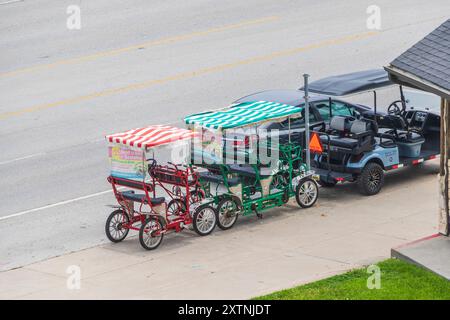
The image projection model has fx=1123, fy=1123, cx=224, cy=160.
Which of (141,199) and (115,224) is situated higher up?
(141,199)

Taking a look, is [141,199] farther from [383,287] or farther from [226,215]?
→ [383,287]

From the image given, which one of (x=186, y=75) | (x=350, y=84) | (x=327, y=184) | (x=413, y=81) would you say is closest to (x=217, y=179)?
(x=327, y=184)

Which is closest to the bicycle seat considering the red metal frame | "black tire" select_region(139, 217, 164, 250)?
the red metal frame

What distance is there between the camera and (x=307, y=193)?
67.1ft

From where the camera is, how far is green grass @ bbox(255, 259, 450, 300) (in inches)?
607

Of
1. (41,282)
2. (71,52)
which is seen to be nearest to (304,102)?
(41,282)

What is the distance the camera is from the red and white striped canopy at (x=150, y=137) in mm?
18344

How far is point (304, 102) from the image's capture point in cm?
2220

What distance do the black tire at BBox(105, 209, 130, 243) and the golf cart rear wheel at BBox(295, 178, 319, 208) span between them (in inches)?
132

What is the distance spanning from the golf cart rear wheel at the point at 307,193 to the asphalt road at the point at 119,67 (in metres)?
3.55

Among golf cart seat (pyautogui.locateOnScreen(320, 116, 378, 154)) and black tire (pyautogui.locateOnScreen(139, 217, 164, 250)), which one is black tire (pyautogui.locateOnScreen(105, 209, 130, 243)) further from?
golf cart seat (pyautogui.locateOnScreen(320, 116, 378, 154))

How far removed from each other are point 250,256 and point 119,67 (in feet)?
39.4

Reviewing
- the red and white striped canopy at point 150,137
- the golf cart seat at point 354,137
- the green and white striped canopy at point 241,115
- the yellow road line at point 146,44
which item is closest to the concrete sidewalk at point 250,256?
the golf cart seat at point 354,137
